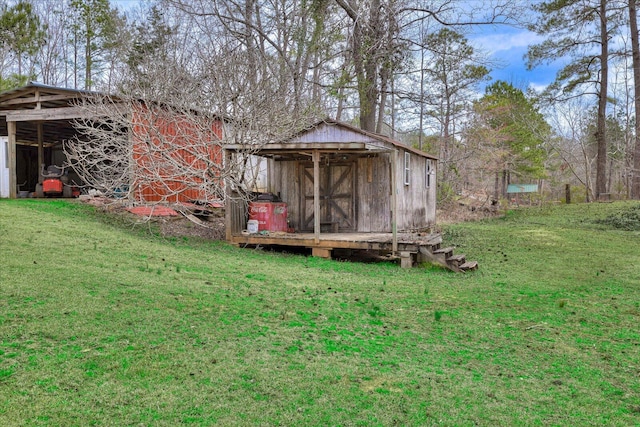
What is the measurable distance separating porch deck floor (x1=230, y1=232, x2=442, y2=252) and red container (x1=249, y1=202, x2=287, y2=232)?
0.38m

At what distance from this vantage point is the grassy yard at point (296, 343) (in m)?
3.04

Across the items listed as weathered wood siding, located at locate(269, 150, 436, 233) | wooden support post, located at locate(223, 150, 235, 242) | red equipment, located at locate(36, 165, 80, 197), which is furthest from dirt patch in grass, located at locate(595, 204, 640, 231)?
red equipment, located at locate(36, 165, 80, 197)

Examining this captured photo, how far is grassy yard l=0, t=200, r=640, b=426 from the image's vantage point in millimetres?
3041

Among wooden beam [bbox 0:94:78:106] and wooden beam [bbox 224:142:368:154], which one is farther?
wooden beam [bbox 0:94:78:106]

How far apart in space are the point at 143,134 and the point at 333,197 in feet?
16.5

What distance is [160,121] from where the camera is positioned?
1283 centimetres

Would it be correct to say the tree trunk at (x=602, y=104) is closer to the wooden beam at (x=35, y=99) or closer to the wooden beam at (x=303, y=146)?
the wooden beam at (x=303, y=146)

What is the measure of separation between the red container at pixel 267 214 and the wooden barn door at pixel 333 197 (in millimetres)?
1047

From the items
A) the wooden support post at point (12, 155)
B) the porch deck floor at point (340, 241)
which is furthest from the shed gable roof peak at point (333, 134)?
the wooden support post at point (12, 155)

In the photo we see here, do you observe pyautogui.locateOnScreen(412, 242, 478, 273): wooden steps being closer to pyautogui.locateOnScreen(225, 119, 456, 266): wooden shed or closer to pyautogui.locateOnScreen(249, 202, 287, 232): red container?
pyautogui.locateOnScreen(225, 119, 456, 266): wooden shed

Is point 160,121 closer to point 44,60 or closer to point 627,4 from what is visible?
point 44,60

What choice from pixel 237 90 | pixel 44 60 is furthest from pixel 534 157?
pixel 44 60

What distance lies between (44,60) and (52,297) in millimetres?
23588

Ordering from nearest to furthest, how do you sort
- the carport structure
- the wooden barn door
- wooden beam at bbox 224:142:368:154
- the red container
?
wooden beam at bbox 224:142:368:154, the red container, the wooden barn door, the carport structure
